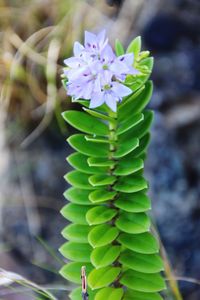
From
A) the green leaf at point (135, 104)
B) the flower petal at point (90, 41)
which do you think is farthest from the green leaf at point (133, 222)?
the flower petal at point (90, 41)

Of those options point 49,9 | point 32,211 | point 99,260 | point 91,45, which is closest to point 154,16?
point 49,9

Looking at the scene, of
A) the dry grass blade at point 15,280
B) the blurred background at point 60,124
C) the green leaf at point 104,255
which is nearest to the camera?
the green leaf at point 104,255

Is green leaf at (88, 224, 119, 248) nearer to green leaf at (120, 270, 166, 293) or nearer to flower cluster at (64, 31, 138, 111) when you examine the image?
green leaf at (120, 270, 166, 293)

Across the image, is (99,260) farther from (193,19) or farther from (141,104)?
(193,19)

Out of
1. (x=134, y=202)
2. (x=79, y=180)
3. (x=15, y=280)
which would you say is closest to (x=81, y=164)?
(x=79, y=180)

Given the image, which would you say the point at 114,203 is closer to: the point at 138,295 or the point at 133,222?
the point at 133,222

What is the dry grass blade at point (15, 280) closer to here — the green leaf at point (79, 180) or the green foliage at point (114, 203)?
the green foliage at point (114, 203)
